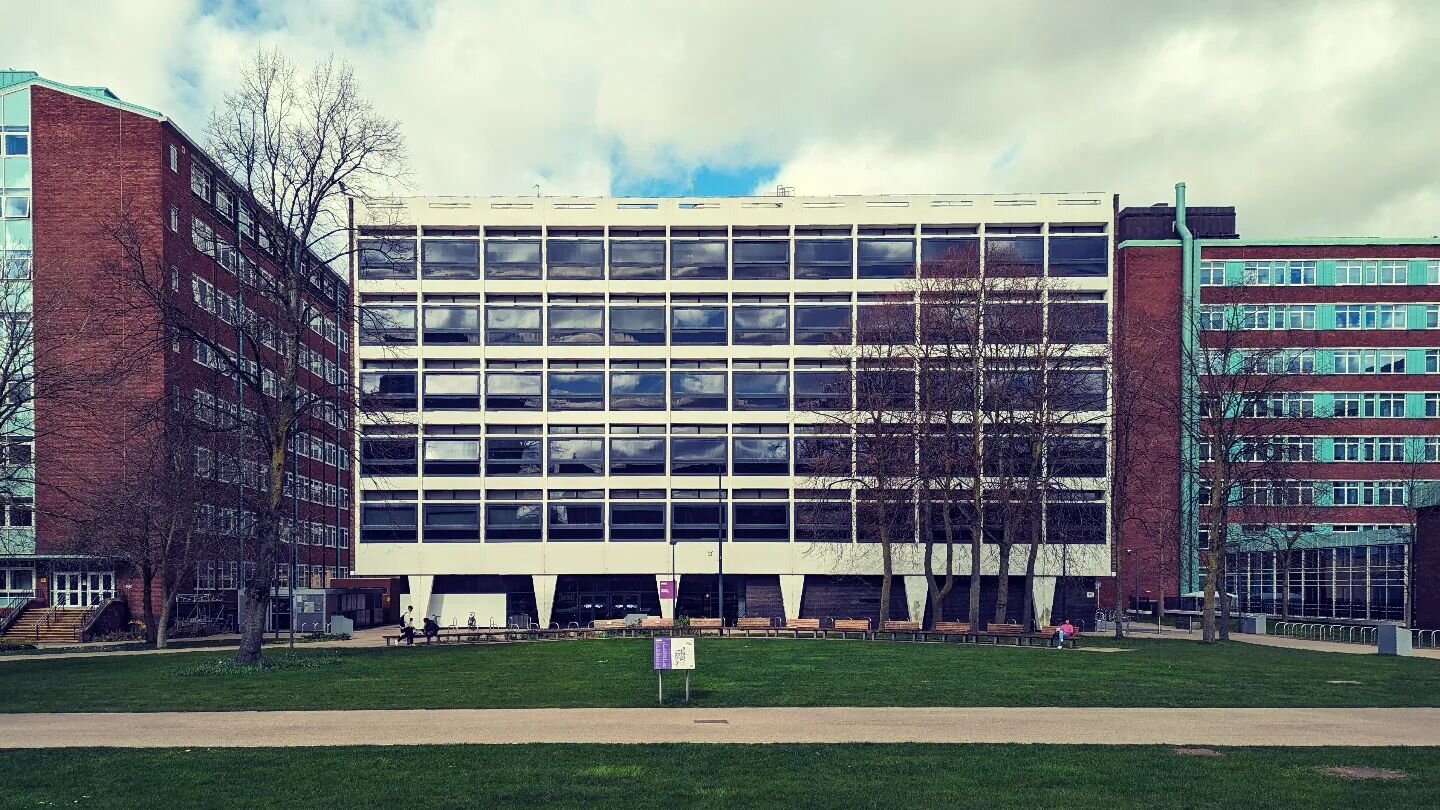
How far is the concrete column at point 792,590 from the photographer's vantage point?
64.2 meters

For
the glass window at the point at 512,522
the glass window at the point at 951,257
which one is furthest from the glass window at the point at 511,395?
the glass window at the point at 951,257

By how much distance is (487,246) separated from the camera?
65.2 meters

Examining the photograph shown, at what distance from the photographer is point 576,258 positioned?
215 feet

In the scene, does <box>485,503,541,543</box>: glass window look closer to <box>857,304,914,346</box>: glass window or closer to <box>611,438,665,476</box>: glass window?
<box>611,438,665,476</box>: glass window

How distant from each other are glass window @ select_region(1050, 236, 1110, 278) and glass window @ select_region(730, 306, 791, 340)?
49.0 feet

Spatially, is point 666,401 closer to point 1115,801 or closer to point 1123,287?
point 1123,287

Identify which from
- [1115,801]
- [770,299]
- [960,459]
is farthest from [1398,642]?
[770,299]

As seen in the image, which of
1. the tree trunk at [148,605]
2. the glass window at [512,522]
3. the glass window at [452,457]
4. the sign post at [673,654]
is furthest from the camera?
the glass window at [452,457]

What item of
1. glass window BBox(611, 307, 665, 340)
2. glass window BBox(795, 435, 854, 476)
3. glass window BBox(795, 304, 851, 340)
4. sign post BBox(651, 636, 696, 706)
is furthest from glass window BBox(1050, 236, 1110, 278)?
sign post BBox(651, 636, 696, 706)

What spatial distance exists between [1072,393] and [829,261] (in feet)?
61.5

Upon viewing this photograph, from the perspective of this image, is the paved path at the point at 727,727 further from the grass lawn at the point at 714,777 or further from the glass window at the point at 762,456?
the glass window at the point at 762,456

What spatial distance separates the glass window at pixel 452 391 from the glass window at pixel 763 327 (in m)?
14.7

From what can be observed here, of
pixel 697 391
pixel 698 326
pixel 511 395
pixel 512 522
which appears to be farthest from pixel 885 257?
pixel 512 522

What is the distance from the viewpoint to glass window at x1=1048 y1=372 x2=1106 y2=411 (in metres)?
49.5
